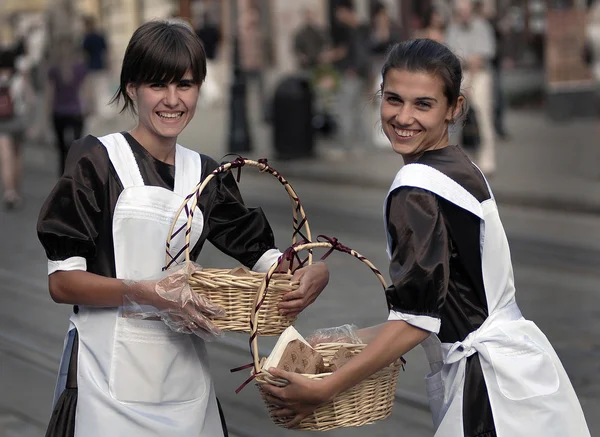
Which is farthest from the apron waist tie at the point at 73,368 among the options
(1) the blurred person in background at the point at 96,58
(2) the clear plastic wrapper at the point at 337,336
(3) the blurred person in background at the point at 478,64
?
(1) the blurred person in background at the point at 96,58

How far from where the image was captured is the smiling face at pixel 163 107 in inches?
124

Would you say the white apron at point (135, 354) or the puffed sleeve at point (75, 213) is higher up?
the puffed sleeve at point (75, 213)

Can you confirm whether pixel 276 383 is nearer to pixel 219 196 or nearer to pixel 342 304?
pixel 219 196

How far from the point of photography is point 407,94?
283 centimetres

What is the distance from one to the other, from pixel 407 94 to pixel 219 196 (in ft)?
2.41

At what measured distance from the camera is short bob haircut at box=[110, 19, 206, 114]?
3100 millimetres

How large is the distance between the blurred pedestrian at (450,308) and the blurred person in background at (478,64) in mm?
10963

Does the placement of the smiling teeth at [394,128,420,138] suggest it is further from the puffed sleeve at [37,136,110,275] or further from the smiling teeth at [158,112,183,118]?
the puffed sleeve at [37,136,110,275]

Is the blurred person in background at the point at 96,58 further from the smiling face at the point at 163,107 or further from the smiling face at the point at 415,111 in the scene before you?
the smiling face at the point at 415,111

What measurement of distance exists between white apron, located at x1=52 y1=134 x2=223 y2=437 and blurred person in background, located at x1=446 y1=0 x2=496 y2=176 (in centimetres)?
1084

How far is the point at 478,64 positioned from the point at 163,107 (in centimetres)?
1155

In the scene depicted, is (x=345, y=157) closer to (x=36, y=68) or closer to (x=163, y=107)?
(x=36, y=68)

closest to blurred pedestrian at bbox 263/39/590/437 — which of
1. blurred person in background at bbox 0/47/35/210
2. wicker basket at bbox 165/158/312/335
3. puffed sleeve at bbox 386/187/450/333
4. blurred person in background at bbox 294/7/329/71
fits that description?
puffed sleeve at bbox 386/187/450/333

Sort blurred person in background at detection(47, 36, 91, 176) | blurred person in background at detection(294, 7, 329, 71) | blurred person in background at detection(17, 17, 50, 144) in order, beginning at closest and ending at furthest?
blurred person in background at detection(47, 36, 91, 176)
blurred person in background at detection(294, 7, 329, 71)
blurred person in background at detection(17, 17, 50, 144)
